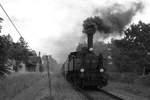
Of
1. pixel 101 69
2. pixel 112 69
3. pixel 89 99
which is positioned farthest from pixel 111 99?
pixel 112 69

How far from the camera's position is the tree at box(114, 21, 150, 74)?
37.5 m

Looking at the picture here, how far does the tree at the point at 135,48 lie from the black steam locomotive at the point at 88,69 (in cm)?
2004

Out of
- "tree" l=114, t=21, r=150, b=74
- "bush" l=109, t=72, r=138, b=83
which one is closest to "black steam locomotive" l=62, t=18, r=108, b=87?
"bush" l=109, t=72, r=138, b=83

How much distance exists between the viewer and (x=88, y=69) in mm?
19031

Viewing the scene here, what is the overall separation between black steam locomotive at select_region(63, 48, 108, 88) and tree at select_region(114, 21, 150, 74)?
65.7ft

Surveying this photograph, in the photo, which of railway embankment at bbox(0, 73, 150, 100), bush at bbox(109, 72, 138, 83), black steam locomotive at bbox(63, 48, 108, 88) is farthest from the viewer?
bush at bbox(109, 72, 138, 83)

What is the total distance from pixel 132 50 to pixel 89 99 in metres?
27.3

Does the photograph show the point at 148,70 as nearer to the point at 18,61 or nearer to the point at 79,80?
the point at 79,80

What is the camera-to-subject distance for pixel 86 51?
19.6 metres

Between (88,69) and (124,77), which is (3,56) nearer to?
(88,69)

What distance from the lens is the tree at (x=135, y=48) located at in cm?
3750

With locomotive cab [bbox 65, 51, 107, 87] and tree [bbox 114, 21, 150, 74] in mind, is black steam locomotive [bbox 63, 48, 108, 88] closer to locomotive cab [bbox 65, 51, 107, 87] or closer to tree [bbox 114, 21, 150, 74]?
locomotive cab [bbox 65, 51, 107, 87]

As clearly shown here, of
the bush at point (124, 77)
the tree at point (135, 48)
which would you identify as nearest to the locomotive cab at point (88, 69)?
the bush at point (124, 77)

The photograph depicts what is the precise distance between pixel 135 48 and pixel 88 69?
73.7 feet
